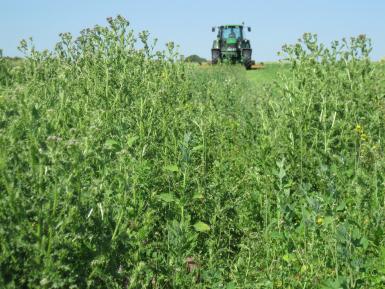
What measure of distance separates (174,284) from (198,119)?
243 cm

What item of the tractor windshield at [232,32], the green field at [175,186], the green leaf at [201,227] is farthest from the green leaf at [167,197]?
the tractor windshield at [232,32]

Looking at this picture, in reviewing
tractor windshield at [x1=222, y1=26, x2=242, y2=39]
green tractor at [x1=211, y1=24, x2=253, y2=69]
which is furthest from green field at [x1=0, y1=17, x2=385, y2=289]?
tractor windshield at [x1=222, y1=26, x2=242, y2=39]

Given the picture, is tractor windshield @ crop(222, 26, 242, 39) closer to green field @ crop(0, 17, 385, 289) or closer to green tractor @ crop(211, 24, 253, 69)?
green tractor @ crop(211, 24, 253, 69)

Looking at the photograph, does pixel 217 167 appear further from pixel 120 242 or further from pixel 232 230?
pixel 120 242

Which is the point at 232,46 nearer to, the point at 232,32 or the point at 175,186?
the point at 232,32

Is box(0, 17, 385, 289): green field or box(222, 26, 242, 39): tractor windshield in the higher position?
box(222, 26, 242, 39): tractor windshield

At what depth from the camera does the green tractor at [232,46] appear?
32500mm

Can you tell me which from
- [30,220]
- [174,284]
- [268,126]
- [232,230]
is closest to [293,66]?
[268,126]

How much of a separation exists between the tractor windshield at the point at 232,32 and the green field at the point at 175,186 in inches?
1034

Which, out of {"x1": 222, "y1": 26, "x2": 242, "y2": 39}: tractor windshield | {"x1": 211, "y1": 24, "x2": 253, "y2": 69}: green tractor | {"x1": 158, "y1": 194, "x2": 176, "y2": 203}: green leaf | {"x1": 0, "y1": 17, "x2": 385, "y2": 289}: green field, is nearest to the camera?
{"x1": 0, "y1": 17, "x2": 385, "y2": 289}: green field

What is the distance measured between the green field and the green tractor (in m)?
25.0

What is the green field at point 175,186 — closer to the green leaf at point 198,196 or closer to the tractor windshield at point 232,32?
the green leaf at point 198,196

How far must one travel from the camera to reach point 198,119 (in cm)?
555

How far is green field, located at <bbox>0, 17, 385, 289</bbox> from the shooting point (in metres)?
2.72
